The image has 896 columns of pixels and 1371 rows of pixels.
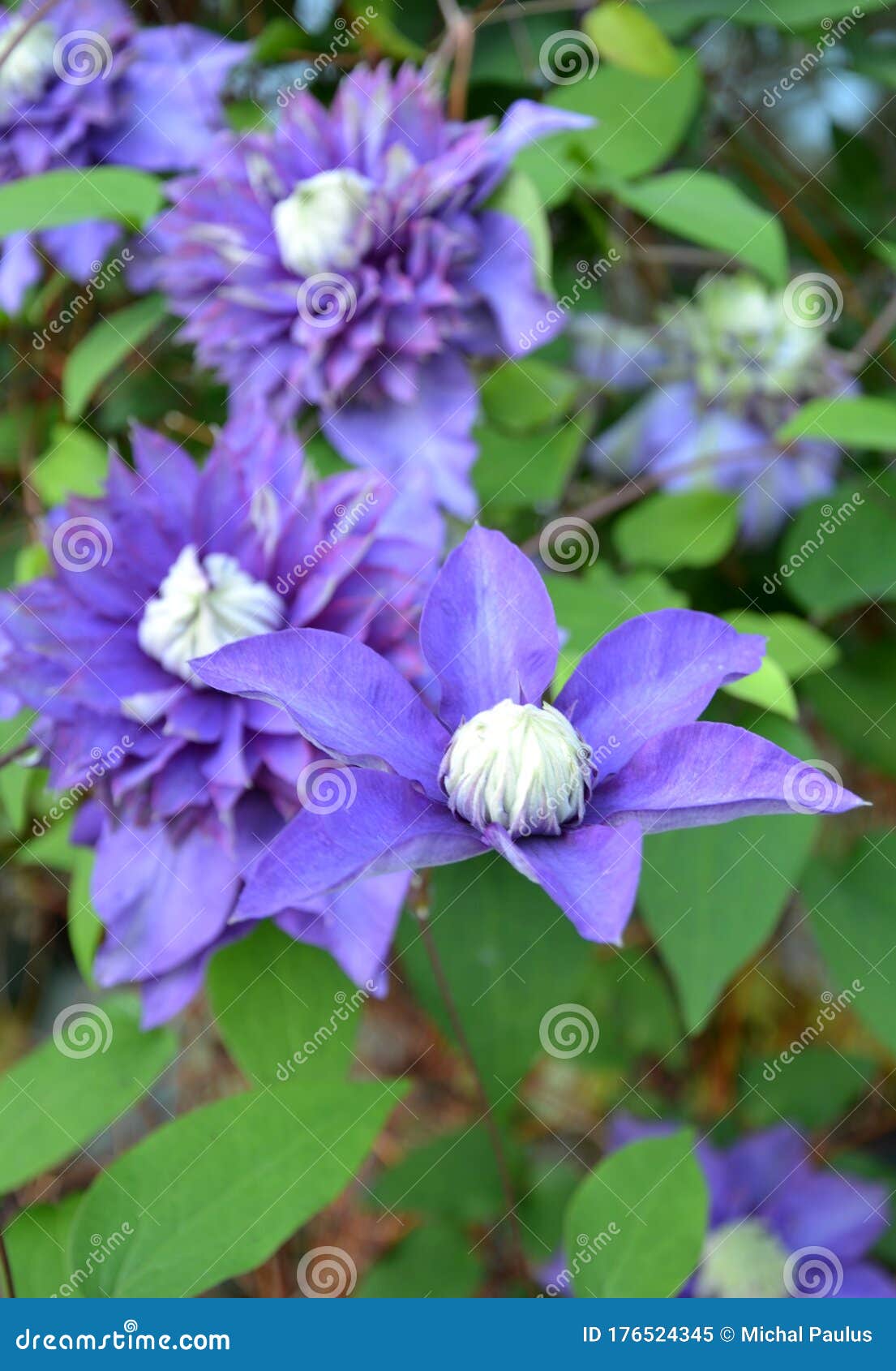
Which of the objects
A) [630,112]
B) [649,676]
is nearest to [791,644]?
[649,676]

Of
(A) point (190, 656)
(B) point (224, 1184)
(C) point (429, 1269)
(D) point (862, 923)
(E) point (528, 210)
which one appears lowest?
(C) point (429, 1269)

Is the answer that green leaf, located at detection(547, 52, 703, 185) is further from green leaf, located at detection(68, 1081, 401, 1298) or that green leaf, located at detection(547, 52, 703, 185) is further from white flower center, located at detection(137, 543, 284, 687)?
green leaf, located at detection(68, 1081, 401, 1298)

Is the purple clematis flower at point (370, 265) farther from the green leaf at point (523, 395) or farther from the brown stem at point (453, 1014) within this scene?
the brown stem at point (453, 1014)

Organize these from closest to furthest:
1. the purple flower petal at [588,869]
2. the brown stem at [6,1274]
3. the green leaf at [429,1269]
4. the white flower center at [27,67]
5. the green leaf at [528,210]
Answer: the purple flower petal at [588,869] → the brown stem at [6,1274] → the green leaf at [528,210] → the white flower center at [27,67] → the green leaf at [429,1269]

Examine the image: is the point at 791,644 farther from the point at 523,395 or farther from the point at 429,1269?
the point at 429,1269

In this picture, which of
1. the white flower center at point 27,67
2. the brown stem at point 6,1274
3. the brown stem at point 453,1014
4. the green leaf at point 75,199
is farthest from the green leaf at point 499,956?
the white flower center at point 27,67

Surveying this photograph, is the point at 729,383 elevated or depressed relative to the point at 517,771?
elevated
